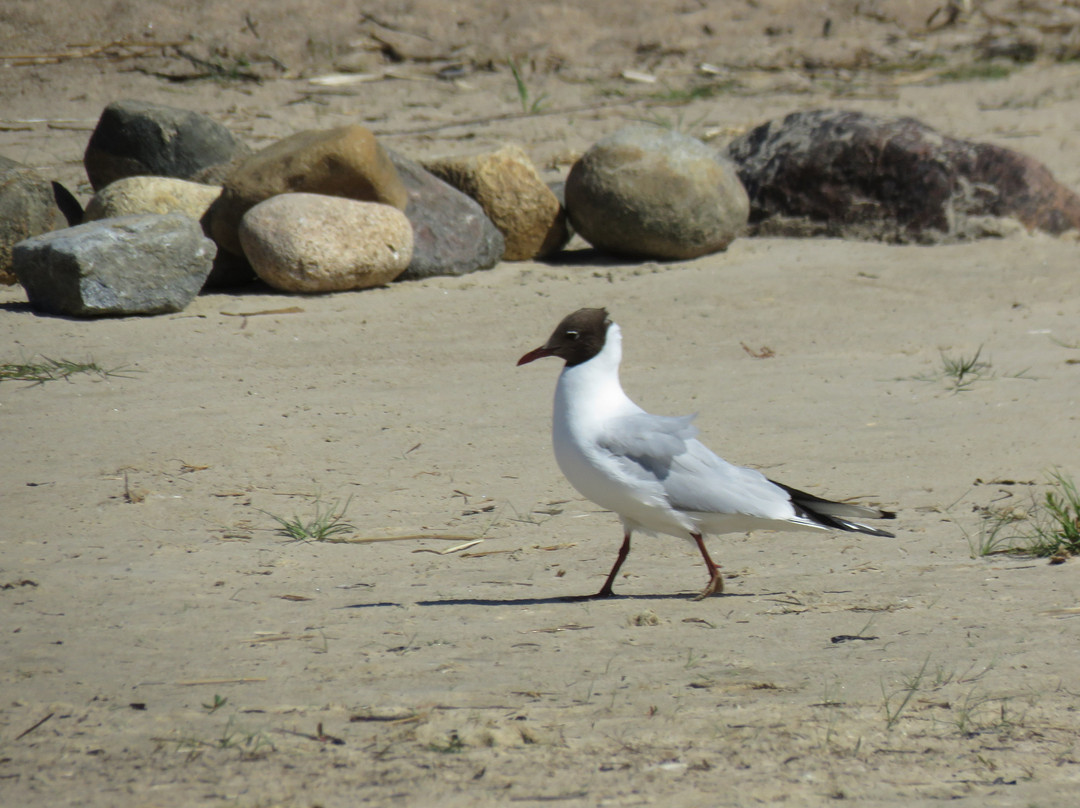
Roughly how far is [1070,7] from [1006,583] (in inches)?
462

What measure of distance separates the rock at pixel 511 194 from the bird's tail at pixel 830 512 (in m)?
4.93

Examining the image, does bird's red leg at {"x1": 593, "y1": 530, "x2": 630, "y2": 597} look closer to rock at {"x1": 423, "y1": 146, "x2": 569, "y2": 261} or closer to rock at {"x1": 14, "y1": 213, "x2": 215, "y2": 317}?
rock at {"x1": 14, "y1": 213, "x2": 215, "y2": 317}

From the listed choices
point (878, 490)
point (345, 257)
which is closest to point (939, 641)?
point (878, 490)

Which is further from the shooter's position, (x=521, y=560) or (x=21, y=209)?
(x=21, y=209)

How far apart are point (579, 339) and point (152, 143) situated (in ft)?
17.4

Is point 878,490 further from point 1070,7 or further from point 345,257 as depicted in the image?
point 1070,7

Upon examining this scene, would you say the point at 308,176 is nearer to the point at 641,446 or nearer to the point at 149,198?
the point at 149,198

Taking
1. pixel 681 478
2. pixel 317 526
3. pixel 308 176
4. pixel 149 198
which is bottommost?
pixel 317 526

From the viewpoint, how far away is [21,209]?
7.57 metres

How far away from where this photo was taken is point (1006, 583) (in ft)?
12.8

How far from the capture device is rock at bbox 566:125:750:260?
8.32 metres

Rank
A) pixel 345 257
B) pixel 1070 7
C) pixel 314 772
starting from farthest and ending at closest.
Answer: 1. pixel 1070 7
2. pixel 345 257
3. pixel 314 772

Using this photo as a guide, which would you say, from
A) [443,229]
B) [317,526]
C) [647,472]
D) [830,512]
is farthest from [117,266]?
[830,512]

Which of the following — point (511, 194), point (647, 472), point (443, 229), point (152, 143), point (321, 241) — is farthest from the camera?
point (511, 194)
